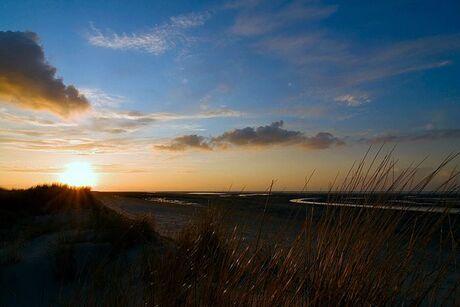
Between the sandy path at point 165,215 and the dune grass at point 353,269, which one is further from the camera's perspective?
the sandy path at point 165,215

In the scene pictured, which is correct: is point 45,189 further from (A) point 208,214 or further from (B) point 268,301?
(B) point 268,301

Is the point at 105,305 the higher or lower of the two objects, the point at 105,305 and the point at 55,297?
the higher

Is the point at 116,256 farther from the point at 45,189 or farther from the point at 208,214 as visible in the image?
the point at 45,189

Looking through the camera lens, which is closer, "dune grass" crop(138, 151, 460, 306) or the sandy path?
"dune grass" crop(138, 151, 460, 306)

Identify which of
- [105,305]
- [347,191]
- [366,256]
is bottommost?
[105,305]

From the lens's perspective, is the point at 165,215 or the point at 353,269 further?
the point at 165,215

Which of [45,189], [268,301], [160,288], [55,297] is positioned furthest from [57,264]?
[45,189]

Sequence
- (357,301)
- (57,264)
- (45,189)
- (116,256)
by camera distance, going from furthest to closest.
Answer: (45,189)
(116,256)
(57,264)
(357,301)

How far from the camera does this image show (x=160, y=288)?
2650mm

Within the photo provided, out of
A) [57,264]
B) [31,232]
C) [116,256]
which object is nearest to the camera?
[57,264]

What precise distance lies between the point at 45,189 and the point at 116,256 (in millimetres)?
10366

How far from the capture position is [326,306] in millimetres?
2225

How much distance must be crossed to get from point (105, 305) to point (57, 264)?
10.8 ft

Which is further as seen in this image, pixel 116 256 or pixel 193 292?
pixel 116 256
